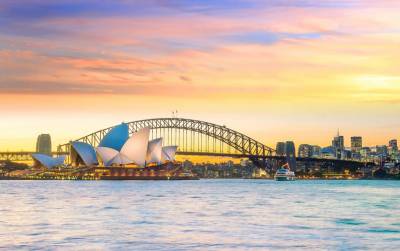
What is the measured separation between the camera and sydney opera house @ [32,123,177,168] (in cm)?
13012

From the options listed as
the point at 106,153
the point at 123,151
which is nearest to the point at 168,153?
the point at 123,151

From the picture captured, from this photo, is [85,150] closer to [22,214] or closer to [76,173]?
[76,173]

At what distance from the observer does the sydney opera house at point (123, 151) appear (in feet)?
427

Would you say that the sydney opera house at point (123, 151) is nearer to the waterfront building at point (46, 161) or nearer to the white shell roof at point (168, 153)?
the white shell roof at point (168, 153)

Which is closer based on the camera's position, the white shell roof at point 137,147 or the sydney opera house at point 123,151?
the white shell roof at point 137,147

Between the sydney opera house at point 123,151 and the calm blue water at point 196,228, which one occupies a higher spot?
the sydney opera house at point 123,151

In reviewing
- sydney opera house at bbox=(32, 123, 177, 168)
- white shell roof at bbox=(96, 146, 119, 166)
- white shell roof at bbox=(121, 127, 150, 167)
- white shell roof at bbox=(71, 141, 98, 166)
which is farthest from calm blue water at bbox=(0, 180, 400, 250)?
white shell roof at bbox=(71, 141, 98, 166)

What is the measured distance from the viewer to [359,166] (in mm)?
194125

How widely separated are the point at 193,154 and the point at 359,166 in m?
65.9

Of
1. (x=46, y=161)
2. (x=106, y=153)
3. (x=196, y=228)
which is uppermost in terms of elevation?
(x=106, y=153)

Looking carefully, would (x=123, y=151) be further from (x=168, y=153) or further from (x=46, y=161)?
(x=46, y=161)

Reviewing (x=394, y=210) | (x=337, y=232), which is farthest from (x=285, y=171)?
(x=337, y=232)

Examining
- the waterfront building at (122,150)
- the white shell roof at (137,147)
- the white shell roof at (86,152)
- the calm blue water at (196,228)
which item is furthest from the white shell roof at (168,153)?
the calm blue water at (196,228)

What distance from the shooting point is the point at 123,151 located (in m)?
133
